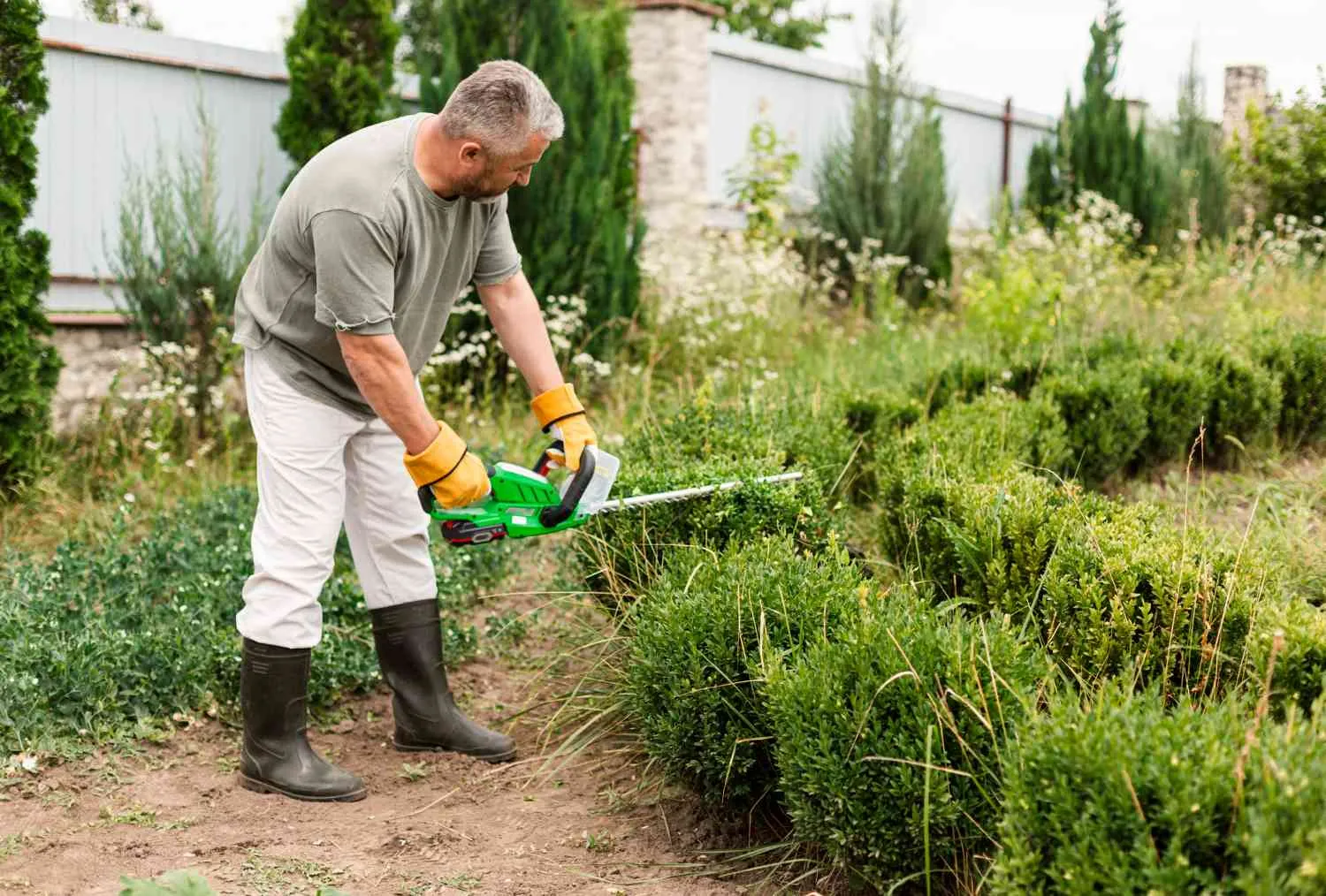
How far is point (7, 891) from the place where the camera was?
2.87 meters

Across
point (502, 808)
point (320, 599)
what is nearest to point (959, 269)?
point (320, 599)

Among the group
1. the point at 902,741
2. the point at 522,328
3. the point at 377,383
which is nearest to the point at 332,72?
the point at 522,328

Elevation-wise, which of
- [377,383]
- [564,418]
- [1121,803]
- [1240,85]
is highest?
[1240,85]

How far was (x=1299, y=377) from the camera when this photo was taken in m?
5.54

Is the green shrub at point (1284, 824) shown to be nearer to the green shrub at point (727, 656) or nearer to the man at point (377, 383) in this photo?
the green shrub at point (727, 656)

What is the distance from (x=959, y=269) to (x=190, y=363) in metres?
7.00

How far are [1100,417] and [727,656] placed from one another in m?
2.64

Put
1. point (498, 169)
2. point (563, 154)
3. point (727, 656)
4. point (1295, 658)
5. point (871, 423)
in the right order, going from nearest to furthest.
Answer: point (1295, 658) < point (727, 656) < point (498, 169) < point (871, 423) < point (563, 154)

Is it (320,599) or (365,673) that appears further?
(320,599)

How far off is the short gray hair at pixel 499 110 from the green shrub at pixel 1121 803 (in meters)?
1.82

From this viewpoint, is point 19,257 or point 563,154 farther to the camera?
point 563,154

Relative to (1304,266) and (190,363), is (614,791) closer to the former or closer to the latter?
(190,363)

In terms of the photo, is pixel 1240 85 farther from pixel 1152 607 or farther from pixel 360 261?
pixel 360 261

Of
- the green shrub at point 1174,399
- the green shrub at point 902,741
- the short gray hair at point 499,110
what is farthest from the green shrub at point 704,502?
the green shrub at point 1174,399
